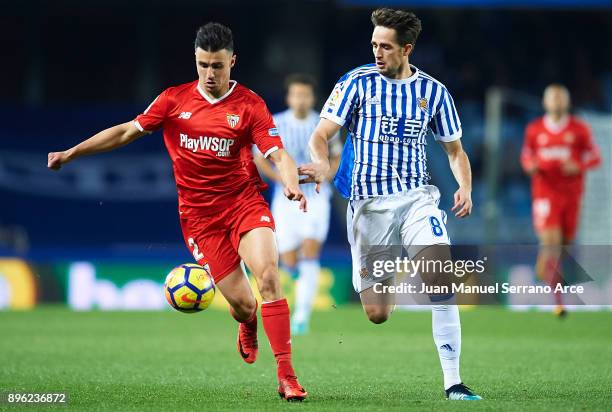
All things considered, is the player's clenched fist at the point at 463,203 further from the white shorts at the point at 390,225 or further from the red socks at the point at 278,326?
the red socks at the point at 278,326

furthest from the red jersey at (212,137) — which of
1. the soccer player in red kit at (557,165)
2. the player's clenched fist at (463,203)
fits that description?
the soccer player in red kit at (557,165)

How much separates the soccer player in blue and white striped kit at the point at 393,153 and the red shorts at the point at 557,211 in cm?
721

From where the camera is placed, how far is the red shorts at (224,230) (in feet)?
24.2

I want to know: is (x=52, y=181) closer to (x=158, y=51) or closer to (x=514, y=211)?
(x=158, y=51)

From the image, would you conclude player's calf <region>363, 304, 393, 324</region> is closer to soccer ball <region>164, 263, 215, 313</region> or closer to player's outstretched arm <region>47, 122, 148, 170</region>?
soccer ball <region>164, 263, 215, 313</region>

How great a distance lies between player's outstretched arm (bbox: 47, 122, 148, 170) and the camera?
7.08m

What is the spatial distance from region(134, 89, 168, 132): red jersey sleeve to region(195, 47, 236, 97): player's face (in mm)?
285

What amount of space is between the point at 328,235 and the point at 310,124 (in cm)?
638

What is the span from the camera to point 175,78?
2077cm

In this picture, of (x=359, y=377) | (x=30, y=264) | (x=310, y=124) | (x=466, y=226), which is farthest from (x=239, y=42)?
(x=359, y=377)

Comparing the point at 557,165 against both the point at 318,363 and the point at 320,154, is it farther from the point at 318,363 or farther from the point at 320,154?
the point at 320,154

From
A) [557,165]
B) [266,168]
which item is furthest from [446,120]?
[557,165]

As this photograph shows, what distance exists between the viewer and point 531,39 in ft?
70.0

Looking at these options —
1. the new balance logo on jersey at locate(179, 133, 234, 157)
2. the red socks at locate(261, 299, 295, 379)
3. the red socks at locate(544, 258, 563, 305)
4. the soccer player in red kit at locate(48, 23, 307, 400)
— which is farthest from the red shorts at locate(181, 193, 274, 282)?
the red socks at locate(544, 258, 563, 305)
